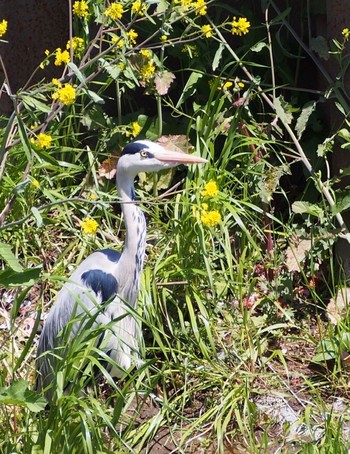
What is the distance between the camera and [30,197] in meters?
4.48

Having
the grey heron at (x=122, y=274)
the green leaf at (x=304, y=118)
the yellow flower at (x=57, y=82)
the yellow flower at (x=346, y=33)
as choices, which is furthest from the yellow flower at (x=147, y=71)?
the yellow flower at (x=57, y=82)

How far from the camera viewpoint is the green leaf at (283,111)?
445cm

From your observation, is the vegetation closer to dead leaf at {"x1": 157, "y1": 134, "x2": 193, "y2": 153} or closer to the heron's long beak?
dead leaf at {"x1": 157, "y1": 134, "x2": 193, "y2": 153}

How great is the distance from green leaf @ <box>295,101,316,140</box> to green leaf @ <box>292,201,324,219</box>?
0.30 metres

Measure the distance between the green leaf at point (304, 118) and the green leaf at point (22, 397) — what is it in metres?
1.84

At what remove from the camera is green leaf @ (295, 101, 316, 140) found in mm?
4414

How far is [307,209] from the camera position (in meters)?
4.34

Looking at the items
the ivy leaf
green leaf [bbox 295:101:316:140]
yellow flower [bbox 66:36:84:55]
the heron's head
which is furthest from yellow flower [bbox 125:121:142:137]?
green leaf [bbox 295:101:316:140]

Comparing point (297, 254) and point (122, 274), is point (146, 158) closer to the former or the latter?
point (122, 274)

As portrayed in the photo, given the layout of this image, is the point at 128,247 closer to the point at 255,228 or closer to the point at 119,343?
the point at 119,343

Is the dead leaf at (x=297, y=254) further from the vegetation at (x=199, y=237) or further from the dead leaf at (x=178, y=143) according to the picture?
the dead leaf at (x=178, y=143)

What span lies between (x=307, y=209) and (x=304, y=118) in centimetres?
41

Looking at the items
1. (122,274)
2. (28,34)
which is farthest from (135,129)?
(28,34)

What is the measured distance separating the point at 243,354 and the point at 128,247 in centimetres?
63
